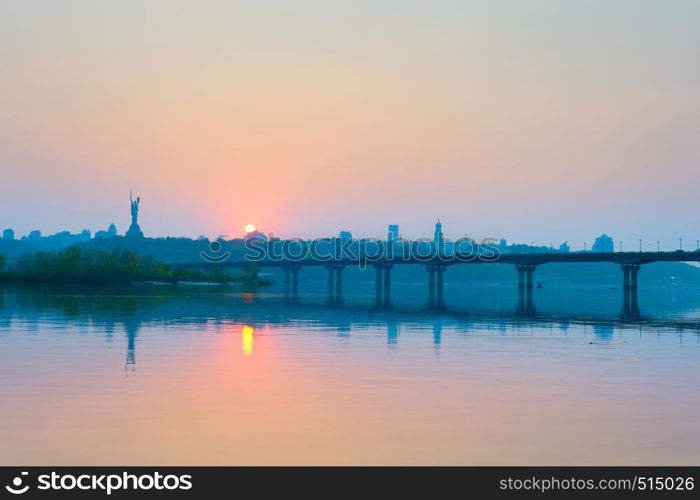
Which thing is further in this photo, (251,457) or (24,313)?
(24,313)

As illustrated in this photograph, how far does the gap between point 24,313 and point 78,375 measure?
49990mm

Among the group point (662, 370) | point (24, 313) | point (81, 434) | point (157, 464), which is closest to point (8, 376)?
point (81, 434)

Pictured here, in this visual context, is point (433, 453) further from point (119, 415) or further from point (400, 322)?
point (400, 322)

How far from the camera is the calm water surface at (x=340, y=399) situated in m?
24.4

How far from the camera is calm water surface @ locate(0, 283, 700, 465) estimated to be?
24.4 meters

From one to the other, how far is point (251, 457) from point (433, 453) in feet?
14.7

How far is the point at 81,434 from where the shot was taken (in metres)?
25.9

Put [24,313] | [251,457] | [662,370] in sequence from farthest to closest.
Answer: [24,313] → [662,370] → [251,457]

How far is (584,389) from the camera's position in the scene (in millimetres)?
36875

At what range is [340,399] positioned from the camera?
33.2 meters
